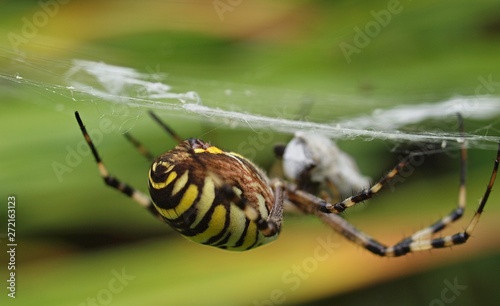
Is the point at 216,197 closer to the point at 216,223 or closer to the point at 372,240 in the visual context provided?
the point at 216,223

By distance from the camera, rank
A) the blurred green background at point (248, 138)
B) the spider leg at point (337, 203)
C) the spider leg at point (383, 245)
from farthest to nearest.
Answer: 1. the blurred green background at point (248, 138)
2. the spider leg at point (383, 245)
3. the spider leg at point (337, 203)

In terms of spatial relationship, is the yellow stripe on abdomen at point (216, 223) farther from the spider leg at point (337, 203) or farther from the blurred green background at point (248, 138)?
the blurred green background at point (248, 138)

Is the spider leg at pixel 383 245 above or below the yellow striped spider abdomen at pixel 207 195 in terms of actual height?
above

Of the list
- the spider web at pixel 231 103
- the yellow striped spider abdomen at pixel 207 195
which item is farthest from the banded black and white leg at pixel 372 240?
the yellow striped spider abdomen at pixel 207 195

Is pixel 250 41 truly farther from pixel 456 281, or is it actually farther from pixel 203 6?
pixel 456 281

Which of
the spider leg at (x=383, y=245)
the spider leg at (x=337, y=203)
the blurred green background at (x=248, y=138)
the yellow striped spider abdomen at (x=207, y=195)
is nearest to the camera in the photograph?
the yellow striped spider abdomen at (x=207, y=195)

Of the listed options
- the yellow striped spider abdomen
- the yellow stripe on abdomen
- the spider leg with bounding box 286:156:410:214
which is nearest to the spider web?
the spider leg with bounding box 286:156:410:214
